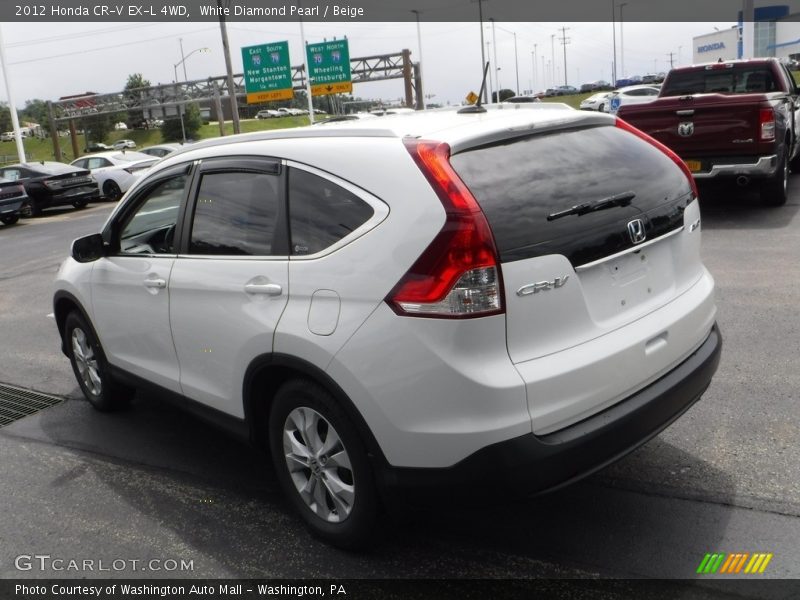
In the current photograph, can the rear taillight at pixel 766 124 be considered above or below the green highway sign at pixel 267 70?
below

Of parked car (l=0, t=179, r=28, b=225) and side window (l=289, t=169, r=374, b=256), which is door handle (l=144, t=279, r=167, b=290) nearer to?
side window (l=289, t=169, r=374, b=256)

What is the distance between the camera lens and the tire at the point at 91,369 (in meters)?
4.93

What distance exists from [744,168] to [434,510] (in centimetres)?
823

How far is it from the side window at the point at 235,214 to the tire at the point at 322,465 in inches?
27.0

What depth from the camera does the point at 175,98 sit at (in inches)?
1997

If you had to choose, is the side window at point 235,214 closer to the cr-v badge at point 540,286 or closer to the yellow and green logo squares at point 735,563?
the cr-v badge at point 540,286

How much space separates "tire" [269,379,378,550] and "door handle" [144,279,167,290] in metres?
1.01

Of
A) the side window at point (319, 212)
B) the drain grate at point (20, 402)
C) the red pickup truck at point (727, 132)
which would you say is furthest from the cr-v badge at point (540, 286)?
the red pickup truck at point (727, 132)

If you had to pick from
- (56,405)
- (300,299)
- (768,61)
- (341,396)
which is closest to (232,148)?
(300,299)

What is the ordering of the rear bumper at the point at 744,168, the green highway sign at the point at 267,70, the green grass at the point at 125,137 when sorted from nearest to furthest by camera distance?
the rear bumper at the point at 744,168 < the green highway sign at the point at 267,70 < the green grass at the point at 125,137

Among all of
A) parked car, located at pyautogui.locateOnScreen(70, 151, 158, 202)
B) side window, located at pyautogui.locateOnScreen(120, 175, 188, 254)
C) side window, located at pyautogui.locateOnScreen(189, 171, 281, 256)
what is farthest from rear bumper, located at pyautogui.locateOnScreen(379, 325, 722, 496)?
parked car, located at pyautogui.locateOnScreen(70, 151, 158, 202)

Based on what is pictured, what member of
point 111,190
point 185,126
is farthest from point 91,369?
point 185,126

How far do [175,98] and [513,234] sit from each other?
51973 millimetres

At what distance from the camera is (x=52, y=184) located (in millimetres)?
22188
